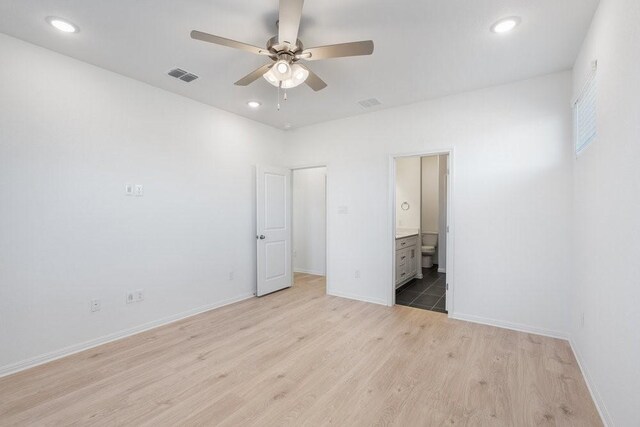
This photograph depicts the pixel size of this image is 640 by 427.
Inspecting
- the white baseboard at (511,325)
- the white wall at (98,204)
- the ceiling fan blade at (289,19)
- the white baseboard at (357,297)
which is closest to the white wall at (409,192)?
the white baseboard at (357,297)

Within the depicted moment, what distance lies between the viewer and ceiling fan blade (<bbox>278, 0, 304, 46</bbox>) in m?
1.72

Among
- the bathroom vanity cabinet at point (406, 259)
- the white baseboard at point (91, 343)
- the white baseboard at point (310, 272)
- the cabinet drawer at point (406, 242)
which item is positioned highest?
the cabinet drawer at point (406, 242)

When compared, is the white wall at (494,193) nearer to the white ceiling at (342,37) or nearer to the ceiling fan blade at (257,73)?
the white ceiling at (342,37)

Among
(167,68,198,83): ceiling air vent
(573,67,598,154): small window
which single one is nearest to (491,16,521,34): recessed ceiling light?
(573,67,598,154): small window

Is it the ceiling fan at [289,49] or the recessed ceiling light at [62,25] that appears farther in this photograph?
the recessed ceiling light at [62,25]

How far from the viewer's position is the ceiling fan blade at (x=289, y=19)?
1.72 m

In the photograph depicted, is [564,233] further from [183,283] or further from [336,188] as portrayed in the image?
[183,283]

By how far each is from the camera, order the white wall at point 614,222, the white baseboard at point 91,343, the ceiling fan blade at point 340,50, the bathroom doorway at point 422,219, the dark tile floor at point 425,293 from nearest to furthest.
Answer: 1. the white wall at point 614,222
2. the ceiling fan blade at point 340,50
3. the white baseboard at point 91,343
4. the dark tile floor at point 425,293
5. the bathroom doorway at point 422,219

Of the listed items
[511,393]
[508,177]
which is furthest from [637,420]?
[508,177]

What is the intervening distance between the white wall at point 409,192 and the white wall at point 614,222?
3.76 meters

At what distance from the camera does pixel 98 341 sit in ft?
9.53

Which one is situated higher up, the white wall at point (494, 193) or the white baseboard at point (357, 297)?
the white wall at point (494, 193)

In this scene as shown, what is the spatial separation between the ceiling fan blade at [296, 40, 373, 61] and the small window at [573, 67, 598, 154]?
1.67 m

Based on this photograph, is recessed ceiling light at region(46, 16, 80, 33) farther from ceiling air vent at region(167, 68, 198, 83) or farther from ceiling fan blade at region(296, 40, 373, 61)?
ceiling fan blade at region(296, 40, 373, 61)
